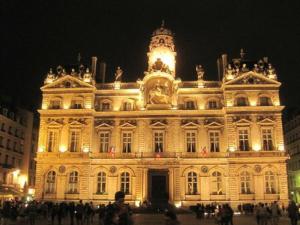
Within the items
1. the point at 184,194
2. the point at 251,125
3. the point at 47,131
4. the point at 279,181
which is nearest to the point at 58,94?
the point at 47,131

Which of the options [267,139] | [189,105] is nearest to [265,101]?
[267,139]

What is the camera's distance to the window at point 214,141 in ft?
165

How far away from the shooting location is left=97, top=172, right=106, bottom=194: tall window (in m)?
49.7

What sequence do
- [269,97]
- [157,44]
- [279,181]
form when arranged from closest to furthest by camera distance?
[279,181]
[269,97]
[157,44]

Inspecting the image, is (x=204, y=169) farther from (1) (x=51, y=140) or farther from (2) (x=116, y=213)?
(2) (x=116, y=213)

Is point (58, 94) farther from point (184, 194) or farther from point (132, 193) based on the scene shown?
point (184, 194)

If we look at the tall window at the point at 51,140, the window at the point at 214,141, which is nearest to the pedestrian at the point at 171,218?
the window at the point at 214,141

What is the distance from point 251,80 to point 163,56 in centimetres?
1386

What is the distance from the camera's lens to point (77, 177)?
49844 millimetres

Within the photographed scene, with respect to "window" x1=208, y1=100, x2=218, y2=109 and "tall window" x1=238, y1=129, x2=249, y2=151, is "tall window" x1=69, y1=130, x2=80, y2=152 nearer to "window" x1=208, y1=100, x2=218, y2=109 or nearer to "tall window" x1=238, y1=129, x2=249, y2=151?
"window" x1=208, y1=100, x2=218, y2=109

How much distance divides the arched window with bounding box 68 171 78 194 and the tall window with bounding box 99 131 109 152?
4.69 metres

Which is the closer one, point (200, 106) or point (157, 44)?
point (200, 106)

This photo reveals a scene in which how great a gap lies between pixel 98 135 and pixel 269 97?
925 inches

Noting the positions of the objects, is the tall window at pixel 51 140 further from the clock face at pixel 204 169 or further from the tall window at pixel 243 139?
Answer: the tall window at pixel 243 139
